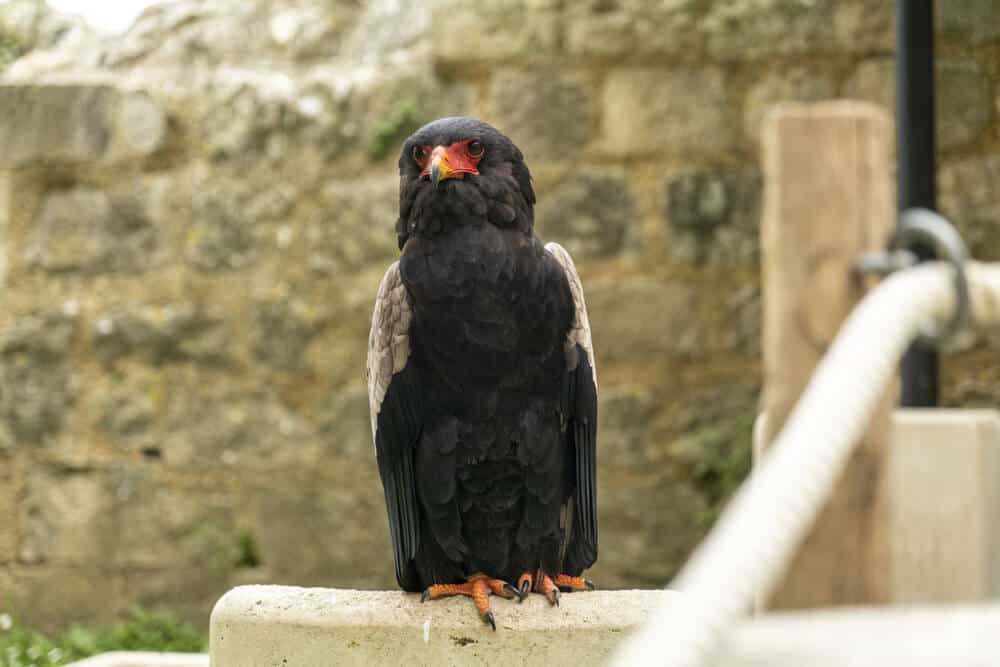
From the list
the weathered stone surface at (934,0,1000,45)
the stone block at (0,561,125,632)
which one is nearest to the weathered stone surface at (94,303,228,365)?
the stone block at (0,561,125,632)

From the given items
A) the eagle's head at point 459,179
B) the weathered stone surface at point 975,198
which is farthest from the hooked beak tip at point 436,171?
Answer: the weathered stone surface at point 975,198

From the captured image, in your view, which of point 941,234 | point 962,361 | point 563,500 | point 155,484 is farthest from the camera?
point 155,484

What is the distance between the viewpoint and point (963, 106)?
156 inches

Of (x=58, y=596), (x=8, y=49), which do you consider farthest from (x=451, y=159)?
(x=8, y=49)

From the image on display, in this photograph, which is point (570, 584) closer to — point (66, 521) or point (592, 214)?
point (592, 214)

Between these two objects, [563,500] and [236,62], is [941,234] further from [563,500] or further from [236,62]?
[236,62]

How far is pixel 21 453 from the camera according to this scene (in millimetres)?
4301

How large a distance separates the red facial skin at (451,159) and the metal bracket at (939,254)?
1507mm

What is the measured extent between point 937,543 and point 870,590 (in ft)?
0.30

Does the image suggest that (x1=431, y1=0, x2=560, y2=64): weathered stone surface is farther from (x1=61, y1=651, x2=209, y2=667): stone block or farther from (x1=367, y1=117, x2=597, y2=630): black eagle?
(x1=61, y1=651, x2=209, y2=667): stone block

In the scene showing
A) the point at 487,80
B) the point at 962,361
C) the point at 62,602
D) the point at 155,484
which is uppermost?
the point at 487,80

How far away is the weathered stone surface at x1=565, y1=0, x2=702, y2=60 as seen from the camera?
13.2 ft

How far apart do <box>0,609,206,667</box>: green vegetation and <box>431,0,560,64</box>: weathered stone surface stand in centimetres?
222

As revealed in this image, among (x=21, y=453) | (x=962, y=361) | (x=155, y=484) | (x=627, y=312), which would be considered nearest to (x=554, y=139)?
(x=627, y=312)
